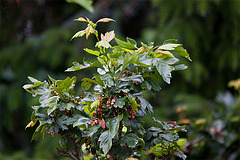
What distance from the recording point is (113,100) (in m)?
0.58

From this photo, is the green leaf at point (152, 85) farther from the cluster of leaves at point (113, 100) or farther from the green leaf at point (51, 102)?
the green leaf at point (51, 102)

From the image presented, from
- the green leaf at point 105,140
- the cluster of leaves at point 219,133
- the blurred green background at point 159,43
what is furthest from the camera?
the blurred green background at point 159,43

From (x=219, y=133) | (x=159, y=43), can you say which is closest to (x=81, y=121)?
(x=219, y=133)

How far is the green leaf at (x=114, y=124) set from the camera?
0.56 m

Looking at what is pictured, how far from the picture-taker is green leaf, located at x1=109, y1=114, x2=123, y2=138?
560 millimetres

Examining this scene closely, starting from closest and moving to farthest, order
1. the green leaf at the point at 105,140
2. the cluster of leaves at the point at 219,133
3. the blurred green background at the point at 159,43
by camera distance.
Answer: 1. the green leaf at the point at 105,140
2. the cluster of leaves at the point at 219,133
3. the blurred green background at the point at 159,43

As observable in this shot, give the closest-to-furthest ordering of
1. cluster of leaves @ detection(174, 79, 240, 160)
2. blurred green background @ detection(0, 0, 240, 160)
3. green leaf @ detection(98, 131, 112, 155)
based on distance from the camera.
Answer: green leaf @ detection(98, 131, 112, 155)
cluster of leaves @ detection(174, 79, 240, 160)
blurred green background @ detection(0, 0, 240, 160)

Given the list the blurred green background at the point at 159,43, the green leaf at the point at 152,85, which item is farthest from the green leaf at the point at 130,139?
the blurred green background at the point at 159,43

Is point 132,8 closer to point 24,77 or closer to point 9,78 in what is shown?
point 24,77

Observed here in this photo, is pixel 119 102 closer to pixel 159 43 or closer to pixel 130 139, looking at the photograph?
pixel 130 139

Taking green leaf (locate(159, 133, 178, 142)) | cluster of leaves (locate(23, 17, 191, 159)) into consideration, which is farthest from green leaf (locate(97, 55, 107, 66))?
green leaf (locate(159, 133, 178, 142))

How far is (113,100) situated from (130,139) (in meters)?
0.09

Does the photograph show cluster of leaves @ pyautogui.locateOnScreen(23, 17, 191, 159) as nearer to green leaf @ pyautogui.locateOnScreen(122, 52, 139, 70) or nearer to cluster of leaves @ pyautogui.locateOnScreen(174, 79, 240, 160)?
green leaf @ pyautogui.locateOnScreen(122, 52, 139, 70)

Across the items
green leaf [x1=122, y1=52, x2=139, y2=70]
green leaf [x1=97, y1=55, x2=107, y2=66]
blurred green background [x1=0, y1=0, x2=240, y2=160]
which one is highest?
blurred green background [x1=0, y1=0, x2=240, y2=160]
